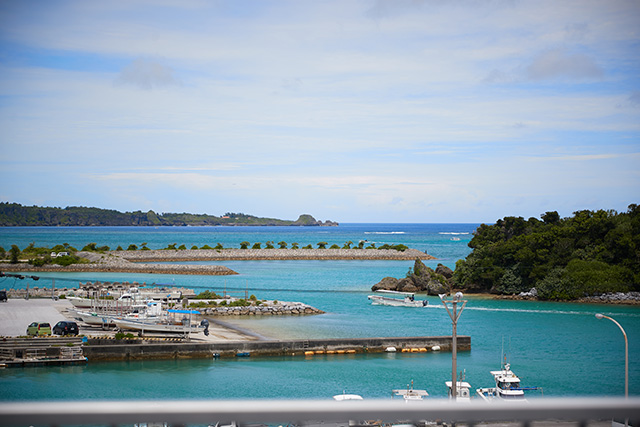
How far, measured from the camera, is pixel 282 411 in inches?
94.0

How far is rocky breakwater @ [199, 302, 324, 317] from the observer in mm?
42503

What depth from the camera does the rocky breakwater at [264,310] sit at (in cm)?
4250

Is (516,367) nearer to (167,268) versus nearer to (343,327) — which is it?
(343,327)

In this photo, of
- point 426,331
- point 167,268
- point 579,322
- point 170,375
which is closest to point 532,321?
point 579,322

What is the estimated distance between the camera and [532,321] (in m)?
42.9

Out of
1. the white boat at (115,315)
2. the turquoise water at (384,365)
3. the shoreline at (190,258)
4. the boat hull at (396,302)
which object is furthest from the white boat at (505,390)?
the shoreline at (190,258)

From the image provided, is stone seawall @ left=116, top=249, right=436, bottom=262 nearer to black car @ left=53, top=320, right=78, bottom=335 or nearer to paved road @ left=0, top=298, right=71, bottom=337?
paved road @ left=0, top=298, right=71, bottom=337

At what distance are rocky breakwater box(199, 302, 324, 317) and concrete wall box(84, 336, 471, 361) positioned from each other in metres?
12.8

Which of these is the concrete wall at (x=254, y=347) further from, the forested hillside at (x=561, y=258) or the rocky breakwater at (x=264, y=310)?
the forested hillside at (x=561, y=258)

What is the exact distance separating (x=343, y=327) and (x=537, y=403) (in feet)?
119

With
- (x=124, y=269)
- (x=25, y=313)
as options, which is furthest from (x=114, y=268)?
(x=25, y=313)

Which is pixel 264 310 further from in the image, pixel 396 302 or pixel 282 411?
pixel 282 411

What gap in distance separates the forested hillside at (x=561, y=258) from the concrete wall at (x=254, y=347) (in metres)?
27.8

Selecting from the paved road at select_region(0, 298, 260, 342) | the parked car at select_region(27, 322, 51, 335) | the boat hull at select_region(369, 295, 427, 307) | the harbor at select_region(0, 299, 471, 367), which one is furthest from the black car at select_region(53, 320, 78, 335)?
the boat hull at select_region(369, 295, 427, 307)
